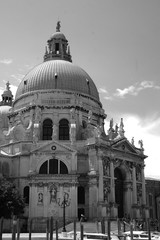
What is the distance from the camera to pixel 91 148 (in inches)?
2173

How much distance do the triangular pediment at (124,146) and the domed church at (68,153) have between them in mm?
156

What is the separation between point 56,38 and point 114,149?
29.8 meters

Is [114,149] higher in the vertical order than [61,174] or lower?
higher

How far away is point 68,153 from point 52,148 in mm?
2456

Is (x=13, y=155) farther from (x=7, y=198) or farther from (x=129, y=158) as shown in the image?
(x=129, y=158)

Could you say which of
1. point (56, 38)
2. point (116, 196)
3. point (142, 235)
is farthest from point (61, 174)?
point (56, 38)

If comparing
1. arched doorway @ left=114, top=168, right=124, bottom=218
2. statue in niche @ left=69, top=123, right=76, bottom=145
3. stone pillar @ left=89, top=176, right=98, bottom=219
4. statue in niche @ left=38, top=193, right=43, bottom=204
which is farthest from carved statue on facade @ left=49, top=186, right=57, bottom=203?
arched doorway @ left=114, top=168, right=124, bottom=218

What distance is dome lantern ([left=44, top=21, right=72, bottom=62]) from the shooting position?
73794mm

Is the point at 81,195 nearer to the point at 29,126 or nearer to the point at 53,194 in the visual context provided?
the point at 53,194

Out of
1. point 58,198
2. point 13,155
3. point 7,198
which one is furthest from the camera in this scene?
point 13,155

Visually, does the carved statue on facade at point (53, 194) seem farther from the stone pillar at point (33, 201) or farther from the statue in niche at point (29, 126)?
the statue in niche at point (29, 126)

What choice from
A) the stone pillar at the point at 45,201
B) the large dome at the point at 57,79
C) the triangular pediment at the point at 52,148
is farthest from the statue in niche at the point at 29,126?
the stone pillar at the point at 45,201

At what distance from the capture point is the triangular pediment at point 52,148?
54031 mm

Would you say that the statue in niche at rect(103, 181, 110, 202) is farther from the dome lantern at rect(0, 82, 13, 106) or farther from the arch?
the dome lantern at rect(0, 82, 13, 106)
